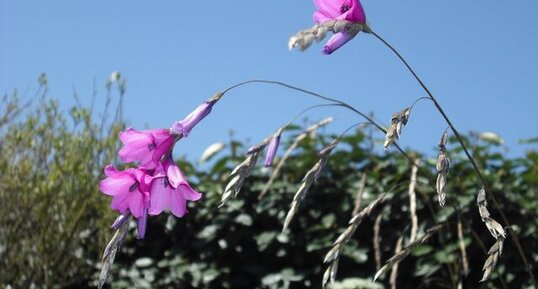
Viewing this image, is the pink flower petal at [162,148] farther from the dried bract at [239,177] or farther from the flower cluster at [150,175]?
the dried bract at [239,177]

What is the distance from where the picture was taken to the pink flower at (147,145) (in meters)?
1.58

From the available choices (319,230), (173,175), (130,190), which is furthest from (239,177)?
(319,230)

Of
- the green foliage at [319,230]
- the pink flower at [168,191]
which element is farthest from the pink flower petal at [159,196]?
the green foliage at [319,230]

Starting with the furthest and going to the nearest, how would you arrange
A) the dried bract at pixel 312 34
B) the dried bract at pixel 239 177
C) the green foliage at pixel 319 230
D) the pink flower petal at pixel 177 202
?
the green foliage at pixel 319 230 < the pink flower petal at pixel 177 202 < the dried bract at pixel 239 177 < the dried bract at pixel 312 34

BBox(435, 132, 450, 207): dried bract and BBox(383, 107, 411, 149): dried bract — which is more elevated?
BBox(383, 107, 411, 149): dried bract

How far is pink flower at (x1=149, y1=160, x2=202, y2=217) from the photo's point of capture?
62.1 inches

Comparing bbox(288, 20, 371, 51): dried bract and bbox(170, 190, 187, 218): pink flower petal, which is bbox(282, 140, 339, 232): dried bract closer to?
bbox(170, 190, 187, 218): pink flower petal

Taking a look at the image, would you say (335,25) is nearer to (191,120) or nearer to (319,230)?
(191,120)

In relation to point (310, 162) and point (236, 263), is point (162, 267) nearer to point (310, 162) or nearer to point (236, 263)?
point (236, 263)

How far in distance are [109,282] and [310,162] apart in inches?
51.1

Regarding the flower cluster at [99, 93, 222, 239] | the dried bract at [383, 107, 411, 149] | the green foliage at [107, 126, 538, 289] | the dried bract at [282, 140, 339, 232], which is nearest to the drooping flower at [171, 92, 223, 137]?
the flower cluster at [99, 93, 222, 239]

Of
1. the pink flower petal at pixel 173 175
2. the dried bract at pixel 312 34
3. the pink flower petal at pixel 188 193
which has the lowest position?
the pink flower petal at pixel 188 193

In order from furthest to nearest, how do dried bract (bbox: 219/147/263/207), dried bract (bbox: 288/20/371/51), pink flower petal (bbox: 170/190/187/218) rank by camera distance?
pink flower petal (bbox: 170/190/187/218), dried bract (bbox: 219/147/263/207), dried bract (bbox: 288/20/371/51)

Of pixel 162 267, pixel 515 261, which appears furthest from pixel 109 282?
pixel 515 261
